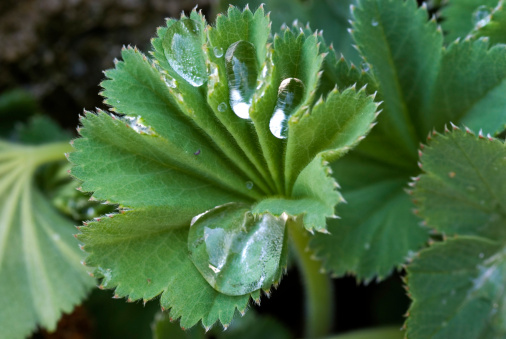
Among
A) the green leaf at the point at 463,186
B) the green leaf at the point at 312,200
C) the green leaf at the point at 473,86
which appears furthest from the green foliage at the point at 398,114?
the green leaf at the point at 312,200

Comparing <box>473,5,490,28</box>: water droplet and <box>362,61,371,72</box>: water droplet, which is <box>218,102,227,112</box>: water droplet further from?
<box>473,5,490,28</box>: water droplet

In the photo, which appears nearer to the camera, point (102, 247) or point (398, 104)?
point (102, 247)

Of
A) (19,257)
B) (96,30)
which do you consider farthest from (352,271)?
(96,30)

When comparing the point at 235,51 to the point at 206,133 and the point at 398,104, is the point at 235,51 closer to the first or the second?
the point at 206,133

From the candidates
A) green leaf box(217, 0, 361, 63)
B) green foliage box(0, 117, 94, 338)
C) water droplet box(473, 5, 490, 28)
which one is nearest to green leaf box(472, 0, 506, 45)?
water droplet box(473, 5, 490, 28)

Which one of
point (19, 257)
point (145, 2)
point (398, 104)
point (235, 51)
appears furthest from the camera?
point (145, 2)

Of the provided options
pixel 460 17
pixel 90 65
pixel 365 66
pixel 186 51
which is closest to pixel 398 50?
pixel 365 66

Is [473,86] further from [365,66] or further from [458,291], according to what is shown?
[458,291]
